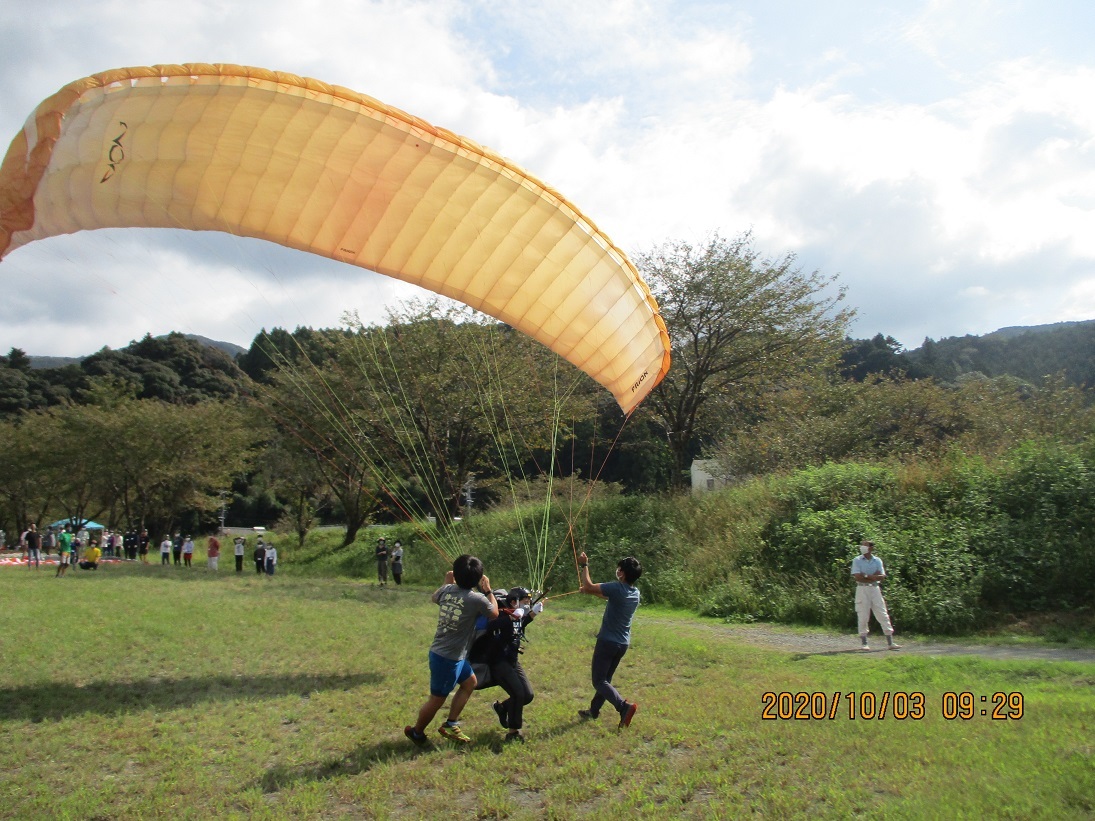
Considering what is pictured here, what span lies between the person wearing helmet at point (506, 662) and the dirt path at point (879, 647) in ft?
16.6

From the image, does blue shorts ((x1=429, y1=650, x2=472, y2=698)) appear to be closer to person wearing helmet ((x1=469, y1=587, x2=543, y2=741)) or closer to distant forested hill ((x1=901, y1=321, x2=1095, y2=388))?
person wearing helmet ((x1=469, y1=587, x2=543, y2=741))

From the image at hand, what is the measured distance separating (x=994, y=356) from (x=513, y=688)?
55.5 meters

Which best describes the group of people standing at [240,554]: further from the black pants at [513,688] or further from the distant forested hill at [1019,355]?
the distant forested hill at [1019,355]

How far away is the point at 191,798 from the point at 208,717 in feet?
5.93

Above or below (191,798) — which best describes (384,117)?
above

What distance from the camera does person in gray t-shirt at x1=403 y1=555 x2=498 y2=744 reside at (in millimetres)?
5496

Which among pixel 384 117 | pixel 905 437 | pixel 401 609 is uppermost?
pixel 384 117

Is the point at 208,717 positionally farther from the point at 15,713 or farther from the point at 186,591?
the point at 186,591

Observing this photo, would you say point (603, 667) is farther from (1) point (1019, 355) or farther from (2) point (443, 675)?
(1) point (1019, 355)

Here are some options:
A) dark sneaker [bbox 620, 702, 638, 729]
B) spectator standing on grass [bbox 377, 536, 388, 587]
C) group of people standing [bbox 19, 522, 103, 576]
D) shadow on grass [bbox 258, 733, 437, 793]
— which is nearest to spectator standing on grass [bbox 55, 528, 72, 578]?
group of people standing [bbox 19, 522, 103, 576]

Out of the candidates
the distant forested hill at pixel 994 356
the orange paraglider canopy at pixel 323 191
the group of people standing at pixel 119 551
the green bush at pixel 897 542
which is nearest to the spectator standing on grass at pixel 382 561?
the group of people standing at pixel 119 551

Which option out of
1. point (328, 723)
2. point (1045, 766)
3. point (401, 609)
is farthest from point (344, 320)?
point (1045, 766)

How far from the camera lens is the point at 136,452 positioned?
30438 millimetres
